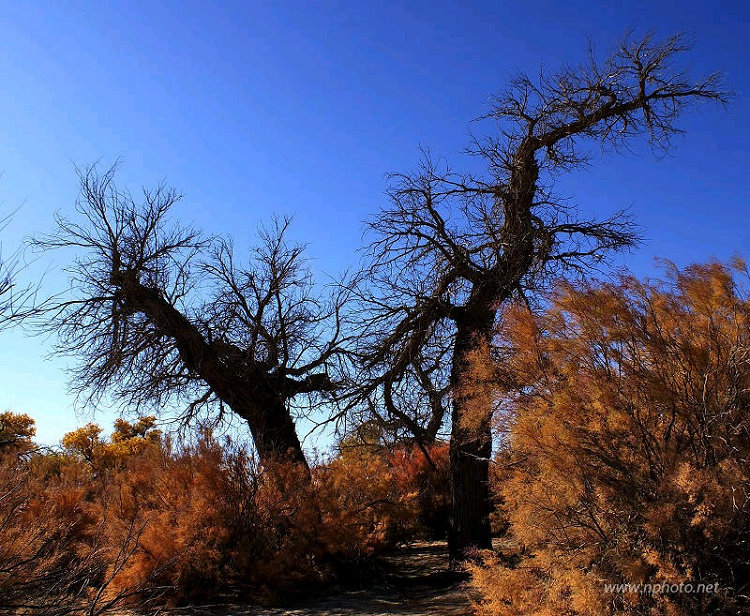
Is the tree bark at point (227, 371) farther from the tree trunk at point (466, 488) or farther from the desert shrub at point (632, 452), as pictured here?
the desert shrub at point (632, 452)

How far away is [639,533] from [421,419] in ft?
24.0

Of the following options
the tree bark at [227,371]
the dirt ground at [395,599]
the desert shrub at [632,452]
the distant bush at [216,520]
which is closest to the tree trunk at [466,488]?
the dirt ground at [395,599]

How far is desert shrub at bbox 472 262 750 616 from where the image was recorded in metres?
4.81

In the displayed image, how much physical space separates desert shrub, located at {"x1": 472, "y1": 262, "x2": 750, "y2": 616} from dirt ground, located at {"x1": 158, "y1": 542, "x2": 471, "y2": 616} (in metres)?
2.26

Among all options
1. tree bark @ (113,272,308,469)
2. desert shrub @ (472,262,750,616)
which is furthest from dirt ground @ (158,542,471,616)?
tree bark @ (113,272,308,469)

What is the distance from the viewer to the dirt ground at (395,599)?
8469 millimetres

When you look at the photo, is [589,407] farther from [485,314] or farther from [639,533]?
[485,314]

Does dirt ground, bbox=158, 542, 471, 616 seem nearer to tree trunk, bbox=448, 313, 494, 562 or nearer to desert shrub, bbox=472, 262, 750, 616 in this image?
tree trunk, bbox=448, 313, 494, 562

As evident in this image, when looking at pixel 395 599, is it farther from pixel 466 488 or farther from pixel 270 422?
pixel 270 422

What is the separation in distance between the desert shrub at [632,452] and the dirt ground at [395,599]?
226 centimetres

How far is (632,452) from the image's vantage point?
5.33 metres

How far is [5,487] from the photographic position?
5.47 meters

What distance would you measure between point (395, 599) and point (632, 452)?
5.67m

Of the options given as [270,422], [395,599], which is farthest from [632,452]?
[270,422]
